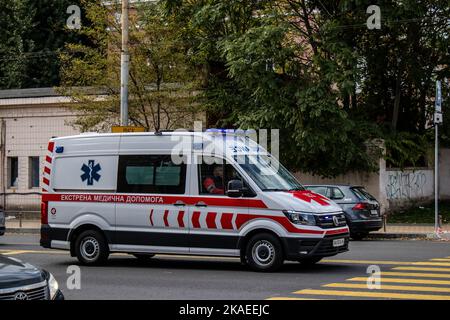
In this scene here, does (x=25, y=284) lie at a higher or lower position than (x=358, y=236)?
higher

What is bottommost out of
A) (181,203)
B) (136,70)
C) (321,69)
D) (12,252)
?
(12,252)

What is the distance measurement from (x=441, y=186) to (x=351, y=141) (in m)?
6.76

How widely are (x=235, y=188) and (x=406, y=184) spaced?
17.0 m

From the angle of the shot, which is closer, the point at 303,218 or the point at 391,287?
the point at 391,287

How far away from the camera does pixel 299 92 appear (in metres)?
26.2

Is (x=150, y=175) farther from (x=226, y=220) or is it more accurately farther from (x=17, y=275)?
(x=17, y=275)

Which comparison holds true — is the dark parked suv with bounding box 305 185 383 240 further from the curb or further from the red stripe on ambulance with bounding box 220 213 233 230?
the red stripe on ambulance with bounding box 220 213 233 230

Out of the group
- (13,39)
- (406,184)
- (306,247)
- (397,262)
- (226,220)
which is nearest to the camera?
(306,247)

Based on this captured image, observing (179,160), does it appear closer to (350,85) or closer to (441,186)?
(350,85)

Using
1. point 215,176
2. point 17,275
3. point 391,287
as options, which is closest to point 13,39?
point 215,176

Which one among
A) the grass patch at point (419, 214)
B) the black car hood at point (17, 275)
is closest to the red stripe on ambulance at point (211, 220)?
the black car hood at point (17, 275)

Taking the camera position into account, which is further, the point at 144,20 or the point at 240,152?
the point at 144,20

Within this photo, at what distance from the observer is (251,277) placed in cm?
1335
